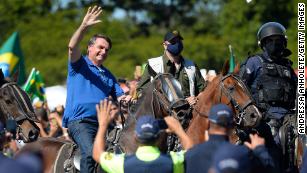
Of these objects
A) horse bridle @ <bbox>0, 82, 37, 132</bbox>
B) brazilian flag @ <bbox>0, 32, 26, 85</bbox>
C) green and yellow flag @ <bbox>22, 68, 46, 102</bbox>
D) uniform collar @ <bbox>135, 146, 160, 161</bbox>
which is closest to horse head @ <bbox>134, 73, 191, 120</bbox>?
horse bridle @ <bbox>0, 82, 37, 132</bbox>

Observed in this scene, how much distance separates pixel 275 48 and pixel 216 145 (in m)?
5.27

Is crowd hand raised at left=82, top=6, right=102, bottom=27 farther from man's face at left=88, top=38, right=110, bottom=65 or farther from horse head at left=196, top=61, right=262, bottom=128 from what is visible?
horse head at left=196, top=61, right=262, bottom=128

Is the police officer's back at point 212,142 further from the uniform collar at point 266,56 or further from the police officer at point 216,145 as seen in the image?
the uniform collar at point 266,56

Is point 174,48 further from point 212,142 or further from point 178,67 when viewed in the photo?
point 212,142

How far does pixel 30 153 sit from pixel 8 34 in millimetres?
54675

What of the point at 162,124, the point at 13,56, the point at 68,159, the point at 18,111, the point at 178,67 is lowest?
the point at 68,159

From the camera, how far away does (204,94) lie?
14055mm

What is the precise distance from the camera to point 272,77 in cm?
1509

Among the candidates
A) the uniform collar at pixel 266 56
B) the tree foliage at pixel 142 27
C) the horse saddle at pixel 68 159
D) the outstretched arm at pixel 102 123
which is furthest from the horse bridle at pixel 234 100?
the tree foliage at pixel 142 27

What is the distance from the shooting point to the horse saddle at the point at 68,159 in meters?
13.9

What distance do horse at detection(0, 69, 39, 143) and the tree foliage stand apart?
2524cm

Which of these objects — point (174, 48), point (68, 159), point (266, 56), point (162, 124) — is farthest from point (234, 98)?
point (162, 124)

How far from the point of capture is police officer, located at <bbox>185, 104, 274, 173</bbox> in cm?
1012

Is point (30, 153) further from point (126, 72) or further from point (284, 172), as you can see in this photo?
point (126, 72)
